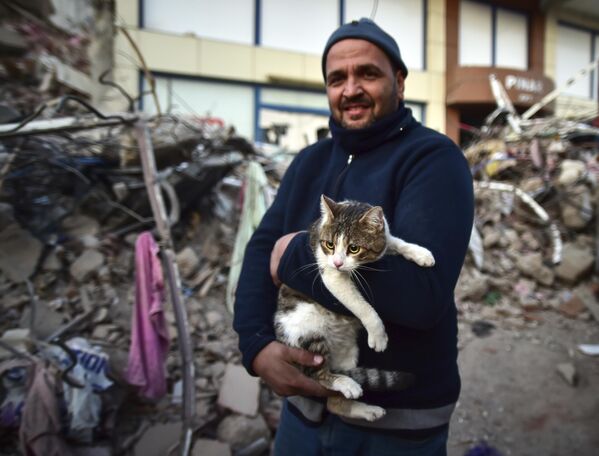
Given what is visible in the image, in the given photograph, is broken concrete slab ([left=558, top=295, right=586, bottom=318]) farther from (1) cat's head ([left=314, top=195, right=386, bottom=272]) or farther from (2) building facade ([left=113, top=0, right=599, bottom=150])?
(2) building facade ([left=113, top=0, right=599, bottom=150])

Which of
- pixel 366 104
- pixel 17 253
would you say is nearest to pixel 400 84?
pixel 366 104

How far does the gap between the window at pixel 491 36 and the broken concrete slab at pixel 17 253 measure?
13.2 meters

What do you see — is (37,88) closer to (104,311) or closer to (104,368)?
(104,311)

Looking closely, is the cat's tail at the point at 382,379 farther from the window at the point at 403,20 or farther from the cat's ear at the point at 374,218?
the window at the point at 403,20

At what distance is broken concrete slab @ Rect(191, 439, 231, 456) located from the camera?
8.89 feet

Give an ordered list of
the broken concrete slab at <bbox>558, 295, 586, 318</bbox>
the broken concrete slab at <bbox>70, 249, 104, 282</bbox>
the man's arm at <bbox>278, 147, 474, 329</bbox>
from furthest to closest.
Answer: the broken concrete slab at <bbox>558, 295, 586, 318</bbox> < the broken concrete slab at <bbox>70, 249, 104, 282</bbox> < the man's arm at <bbox>278, 147, 474, 329</bbox>

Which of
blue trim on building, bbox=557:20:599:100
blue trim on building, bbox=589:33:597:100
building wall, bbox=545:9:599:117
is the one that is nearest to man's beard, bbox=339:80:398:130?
building wall, bbox=545:9:599:117

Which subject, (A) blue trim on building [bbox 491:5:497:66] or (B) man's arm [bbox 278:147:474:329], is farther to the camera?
(A) blue trim on building [bbox 491:5:497:66]

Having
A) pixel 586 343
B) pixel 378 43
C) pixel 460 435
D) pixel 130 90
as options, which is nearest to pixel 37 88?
pixel 130 90

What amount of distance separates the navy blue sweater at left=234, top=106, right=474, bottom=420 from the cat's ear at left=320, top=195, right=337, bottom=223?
0.11 m

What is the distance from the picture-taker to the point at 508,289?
520 cm

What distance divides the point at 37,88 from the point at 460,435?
680 centimetres

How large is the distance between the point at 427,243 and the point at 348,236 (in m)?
0.33

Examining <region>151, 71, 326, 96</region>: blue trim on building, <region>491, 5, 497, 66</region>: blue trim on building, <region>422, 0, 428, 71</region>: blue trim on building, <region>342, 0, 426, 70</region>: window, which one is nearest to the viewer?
<region>151, 71, 326, 96</region>: blue trim on building
